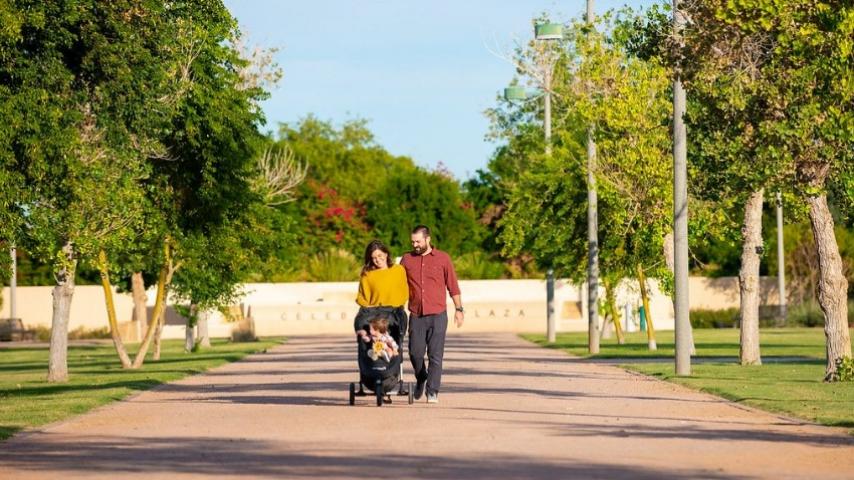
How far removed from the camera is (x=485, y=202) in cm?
10256

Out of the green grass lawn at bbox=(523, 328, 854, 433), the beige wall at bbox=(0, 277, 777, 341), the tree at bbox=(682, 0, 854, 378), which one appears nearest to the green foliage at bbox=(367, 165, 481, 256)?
the beige wall at bbox=(0, 277, 777, 341)

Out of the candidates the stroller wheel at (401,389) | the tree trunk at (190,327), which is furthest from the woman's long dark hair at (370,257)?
the tree trunk at (190,327)

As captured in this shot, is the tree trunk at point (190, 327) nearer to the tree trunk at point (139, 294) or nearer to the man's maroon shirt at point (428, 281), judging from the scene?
the tree trunk at point (139, 294)

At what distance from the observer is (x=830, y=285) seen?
89.6 feet

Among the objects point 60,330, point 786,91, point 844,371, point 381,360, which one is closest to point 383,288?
point 381,360

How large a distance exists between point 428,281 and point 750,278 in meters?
15.2

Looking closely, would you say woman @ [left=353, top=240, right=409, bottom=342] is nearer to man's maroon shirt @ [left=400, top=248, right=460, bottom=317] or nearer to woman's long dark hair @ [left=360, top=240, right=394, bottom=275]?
woman's long dark hair @ [left=360, top=240, right=394, bottom=275]

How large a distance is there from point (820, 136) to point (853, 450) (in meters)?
9.35

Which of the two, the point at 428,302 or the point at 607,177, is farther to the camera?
the point at 607,177

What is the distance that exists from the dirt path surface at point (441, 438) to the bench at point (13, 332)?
50.7 meters

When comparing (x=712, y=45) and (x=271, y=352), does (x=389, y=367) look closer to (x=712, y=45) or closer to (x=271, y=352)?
(x=712, y=45)

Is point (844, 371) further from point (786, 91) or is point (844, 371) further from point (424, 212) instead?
point (424, 212)

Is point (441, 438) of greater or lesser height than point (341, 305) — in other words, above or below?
below

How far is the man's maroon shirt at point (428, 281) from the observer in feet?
69.1
